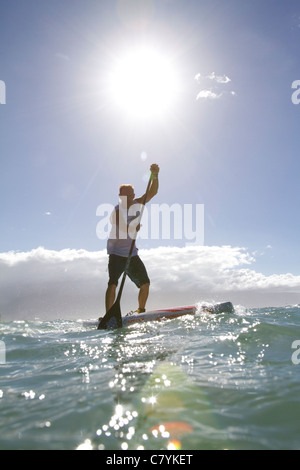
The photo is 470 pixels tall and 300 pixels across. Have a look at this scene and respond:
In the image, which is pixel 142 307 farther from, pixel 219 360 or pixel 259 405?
pixel 259 405

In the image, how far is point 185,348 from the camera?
3.73 metres

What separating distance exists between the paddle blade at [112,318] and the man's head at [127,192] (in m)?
2.76

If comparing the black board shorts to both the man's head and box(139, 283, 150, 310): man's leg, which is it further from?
the man's head

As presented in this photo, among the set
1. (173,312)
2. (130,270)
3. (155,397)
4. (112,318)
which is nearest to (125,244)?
(130,270)

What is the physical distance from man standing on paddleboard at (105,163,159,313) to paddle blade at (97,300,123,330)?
1.99ft

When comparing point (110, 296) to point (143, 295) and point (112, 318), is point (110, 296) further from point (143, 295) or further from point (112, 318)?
point (143, 295)

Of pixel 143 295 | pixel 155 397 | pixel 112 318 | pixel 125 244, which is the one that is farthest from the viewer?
pixel 143 295

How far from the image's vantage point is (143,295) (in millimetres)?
7750

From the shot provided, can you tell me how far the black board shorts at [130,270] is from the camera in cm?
750

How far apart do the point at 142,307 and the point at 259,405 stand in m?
5.89

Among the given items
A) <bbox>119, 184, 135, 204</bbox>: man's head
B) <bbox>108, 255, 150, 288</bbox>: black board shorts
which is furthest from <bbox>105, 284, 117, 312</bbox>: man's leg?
<bbox>119, 184, 135, 204</bbox>: man's head

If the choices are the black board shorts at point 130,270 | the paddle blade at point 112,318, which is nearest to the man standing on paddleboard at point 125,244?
the black board shorts at point 130,270

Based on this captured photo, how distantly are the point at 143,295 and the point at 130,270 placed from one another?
769 millimetres
